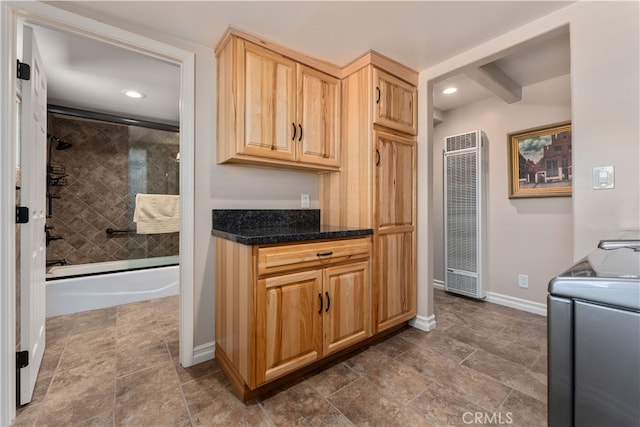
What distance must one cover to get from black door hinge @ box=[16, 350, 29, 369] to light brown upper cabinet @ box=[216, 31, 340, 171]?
4.80ft

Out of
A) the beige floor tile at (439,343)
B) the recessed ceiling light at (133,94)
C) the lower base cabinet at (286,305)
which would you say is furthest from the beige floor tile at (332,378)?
the recessed ceiling light at (133,94)

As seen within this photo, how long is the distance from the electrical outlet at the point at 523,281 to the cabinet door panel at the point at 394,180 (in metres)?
1.51

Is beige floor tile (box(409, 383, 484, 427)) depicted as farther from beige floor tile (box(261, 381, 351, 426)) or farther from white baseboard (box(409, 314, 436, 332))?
white baseboard (box(409, 314, 436, 332))

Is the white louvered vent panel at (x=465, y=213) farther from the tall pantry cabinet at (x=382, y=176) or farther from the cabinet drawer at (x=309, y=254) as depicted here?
the cabinet drawer at (x=309, y=254)

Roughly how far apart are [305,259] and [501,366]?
150 centimetres

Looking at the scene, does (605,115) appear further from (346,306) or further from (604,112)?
(346,306)

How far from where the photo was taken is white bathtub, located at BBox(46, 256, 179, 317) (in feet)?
8.54

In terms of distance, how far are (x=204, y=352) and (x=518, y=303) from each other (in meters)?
3.02

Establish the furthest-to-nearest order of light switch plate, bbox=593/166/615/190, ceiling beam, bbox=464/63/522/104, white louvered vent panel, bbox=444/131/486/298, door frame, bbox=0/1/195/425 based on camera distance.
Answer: white louvered vent panel, bbox=444/131/486/298, ceiling beam, bbox=464/63/522/104, light switch plate, bbox=593/166/615/190, door frame, bbox=0/1/195/425

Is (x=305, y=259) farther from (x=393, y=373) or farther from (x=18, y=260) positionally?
(x=18, y=260)

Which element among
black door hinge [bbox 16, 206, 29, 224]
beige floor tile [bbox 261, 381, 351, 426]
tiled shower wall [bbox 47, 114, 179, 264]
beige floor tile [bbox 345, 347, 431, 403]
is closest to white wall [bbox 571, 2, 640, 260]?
beige floor tile [bbox 345, 347, 431, 403]

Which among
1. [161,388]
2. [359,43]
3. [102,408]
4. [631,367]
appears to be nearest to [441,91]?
[359,43]

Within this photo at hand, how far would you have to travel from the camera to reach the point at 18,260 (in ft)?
4.61

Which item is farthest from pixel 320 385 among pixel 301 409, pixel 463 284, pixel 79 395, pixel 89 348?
pixel 463 284
